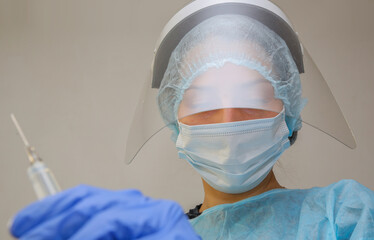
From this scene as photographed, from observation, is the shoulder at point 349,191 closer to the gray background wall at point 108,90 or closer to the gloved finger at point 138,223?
the gloved finger at point 138,223

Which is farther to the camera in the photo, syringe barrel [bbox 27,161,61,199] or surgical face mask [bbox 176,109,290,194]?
surgical face mask [bbox 176,109,290,194]

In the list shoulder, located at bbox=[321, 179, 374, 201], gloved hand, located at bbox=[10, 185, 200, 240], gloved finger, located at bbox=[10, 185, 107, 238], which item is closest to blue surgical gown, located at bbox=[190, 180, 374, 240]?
shoulder, located at bbox=[321, 179, 374, 201]

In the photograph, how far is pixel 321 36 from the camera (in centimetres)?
185

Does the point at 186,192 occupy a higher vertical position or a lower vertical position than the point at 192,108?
lower

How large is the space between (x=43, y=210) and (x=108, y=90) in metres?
1.35

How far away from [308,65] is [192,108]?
433 mm

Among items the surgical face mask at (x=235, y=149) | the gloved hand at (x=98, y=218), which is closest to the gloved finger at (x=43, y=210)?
the gloved hand at (x=98, y=218)

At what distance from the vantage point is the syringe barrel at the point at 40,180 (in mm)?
577

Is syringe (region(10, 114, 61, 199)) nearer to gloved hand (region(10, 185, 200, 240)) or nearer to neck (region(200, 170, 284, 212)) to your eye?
gloved hand (region(10, 185, 200, 240))

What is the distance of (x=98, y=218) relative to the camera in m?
0.58

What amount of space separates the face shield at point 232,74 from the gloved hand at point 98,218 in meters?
0.45

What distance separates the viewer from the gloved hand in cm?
55

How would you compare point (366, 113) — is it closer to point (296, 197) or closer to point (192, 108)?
point (296, 197)

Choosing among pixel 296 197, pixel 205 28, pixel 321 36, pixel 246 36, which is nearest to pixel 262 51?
pixel 246 36
